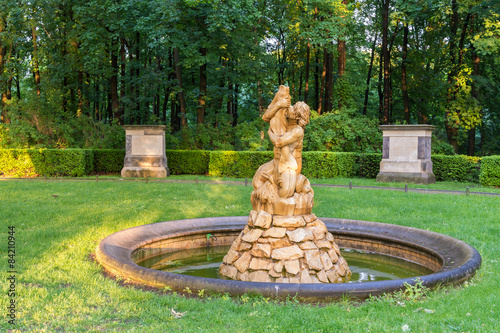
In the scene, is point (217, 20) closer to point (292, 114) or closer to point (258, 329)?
point (292, 114)

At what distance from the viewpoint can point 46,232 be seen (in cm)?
804

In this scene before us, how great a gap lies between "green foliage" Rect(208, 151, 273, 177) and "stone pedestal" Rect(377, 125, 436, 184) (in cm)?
510

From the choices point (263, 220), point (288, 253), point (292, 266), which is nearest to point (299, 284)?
point (292, 266)

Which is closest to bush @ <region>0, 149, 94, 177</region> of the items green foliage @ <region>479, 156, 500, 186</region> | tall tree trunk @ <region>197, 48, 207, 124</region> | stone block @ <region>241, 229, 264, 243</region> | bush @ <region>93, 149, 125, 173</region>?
bush @ <region>93, 149, 125, 173</region>

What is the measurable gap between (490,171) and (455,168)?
2.01 m

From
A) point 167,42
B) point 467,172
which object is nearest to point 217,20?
point 167,42

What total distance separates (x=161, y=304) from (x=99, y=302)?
669 millimetres

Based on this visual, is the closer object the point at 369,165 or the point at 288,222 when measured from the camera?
the point at 288,222

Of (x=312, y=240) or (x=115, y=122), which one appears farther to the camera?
(x=115, y=122)

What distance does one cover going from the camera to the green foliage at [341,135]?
22000 millimetres

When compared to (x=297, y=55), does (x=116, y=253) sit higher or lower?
lower

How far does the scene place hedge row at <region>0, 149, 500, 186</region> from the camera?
1875 cm

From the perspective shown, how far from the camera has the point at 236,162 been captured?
2009cm

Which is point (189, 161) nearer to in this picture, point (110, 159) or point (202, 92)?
point (110, 159)
